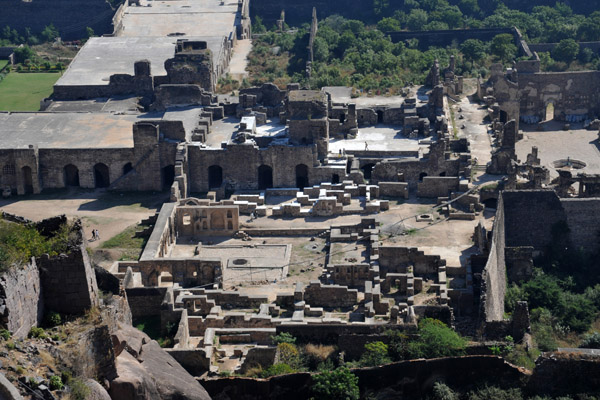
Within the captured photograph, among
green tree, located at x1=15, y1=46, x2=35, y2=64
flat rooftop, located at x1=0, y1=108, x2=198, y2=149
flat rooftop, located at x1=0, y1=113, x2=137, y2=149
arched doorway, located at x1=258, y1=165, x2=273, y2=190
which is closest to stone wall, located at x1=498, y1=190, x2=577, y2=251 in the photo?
arched doorway, located at x1=258, y1=165, x2=273, y2=190

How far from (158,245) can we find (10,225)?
23181 millimetres

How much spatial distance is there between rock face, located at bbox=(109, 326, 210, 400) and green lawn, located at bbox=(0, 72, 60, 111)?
5132cm

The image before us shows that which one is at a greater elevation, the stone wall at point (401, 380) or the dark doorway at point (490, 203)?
the dark doorway at point (490, 203)

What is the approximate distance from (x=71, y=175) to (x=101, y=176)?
68.3 inches

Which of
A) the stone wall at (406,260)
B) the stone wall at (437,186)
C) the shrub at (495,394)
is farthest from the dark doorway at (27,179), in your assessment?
the shrub at (495,394)

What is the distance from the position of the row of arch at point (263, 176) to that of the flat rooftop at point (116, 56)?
62.9 feet

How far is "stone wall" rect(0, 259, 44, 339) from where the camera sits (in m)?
34.1

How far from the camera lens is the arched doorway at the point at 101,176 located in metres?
71.8

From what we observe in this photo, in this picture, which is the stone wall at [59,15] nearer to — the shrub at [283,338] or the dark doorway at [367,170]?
the dark doorway at [367,170]

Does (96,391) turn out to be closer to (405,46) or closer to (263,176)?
(263,176)

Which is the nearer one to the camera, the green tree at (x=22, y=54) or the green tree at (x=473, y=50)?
the green tree at (x=473, y=50)

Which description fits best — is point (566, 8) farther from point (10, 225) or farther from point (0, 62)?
point (10, 225)

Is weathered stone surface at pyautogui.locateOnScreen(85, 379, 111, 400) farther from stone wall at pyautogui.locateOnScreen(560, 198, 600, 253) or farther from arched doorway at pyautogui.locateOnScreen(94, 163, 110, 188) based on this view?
arched doorway at pyautogui.locateOnScreen(94, 163, 110, 188)

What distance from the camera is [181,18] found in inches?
4304
